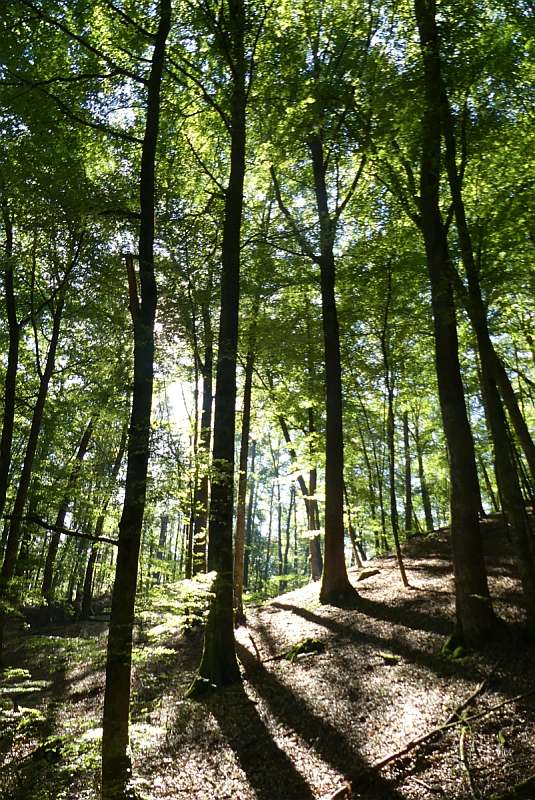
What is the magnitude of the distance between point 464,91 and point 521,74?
1314 mm

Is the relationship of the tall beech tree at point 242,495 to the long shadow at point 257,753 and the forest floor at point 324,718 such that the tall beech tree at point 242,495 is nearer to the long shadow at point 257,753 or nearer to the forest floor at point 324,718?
the forest floor at point 324,718

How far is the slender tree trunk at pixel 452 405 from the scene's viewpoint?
23.4 feet

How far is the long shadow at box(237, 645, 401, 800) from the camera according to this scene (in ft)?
15.1

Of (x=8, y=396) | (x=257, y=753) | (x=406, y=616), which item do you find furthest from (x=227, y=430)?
(x=8, y=396)

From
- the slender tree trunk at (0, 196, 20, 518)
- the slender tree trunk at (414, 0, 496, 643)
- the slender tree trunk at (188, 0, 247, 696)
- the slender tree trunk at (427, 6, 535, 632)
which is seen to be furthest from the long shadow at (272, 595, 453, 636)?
the slender tree trunk at (0, 196, 20, 518)

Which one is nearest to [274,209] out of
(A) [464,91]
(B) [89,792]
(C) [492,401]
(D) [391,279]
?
(D) [391,279]

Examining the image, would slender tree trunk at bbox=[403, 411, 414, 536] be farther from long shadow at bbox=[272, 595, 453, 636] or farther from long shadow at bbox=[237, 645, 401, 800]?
long shadow at bbox=[237, 645, 401, 800]

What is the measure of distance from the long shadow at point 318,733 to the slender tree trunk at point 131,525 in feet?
5.77

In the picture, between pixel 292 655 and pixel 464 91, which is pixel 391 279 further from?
pixel 292 655

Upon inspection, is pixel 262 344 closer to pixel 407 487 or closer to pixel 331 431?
pixel 331 431

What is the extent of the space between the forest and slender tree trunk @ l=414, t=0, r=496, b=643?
0.04m

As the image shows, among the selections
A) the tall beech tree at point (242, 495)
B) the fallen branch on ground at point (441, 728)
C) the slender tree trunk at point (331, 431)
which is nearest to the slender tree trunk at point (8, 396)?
the tall beech tree at point (242, 495)

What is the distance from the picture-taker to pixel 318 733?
19.4ft

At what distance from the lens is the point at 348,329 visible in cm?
1491
